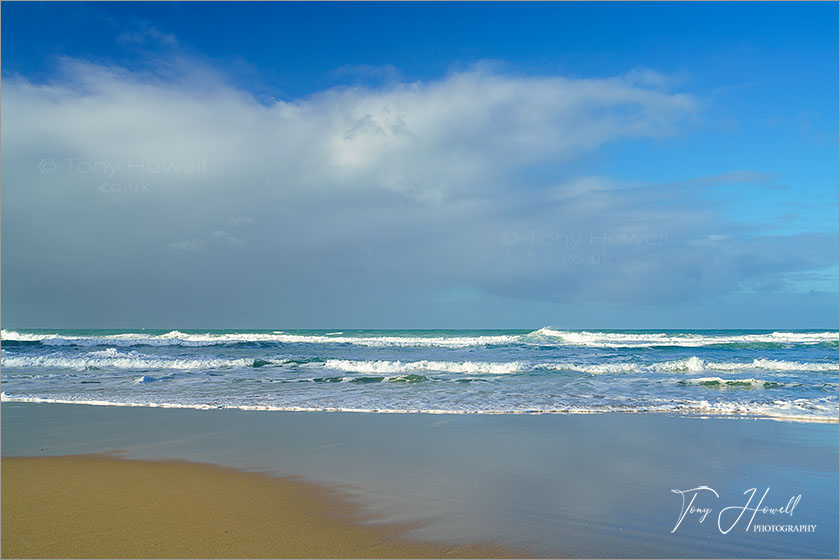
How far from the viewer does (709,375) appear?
739 inches

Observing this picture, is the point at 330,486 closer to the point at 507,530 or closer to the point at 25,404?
the point at 507,530

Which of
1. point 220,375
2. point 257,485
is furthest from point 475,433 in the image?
point 220,375

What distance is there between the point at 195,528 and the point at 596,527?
3.66m

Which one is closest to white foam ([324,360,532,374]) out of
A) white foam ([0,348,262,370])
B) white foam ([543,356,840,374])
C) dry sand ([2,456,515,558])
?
white foam ([543,356,840,374])

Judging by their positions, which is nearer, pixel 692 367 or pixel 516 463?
pixel 516 463

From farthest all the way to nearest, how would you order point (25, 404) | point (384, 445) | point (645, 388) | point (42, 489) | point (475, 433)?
point (645, 388), point (25, 404), point (475, 433), point (384, 445), point (42, 489)

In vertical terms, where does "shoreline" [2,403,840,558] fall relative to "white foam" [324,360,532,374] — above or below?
above

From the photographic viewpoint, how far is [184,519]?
485 cm

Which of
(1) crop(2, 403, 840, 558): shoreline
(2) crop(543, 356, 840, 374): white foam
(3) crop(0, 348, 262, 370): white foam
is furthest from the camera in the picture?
(3) crop(0, 348, 262, 370): white foam

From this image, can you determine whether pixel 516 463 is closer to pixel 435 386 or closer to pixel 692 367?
pixel 435 386

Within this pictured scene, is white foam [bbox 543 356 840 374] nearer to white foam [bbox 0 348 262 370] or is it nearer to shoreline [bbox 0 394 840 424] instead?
shoreline [bbox 0 394 840 424]

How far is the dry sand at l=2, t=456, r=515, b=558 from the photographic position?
13.7ft
